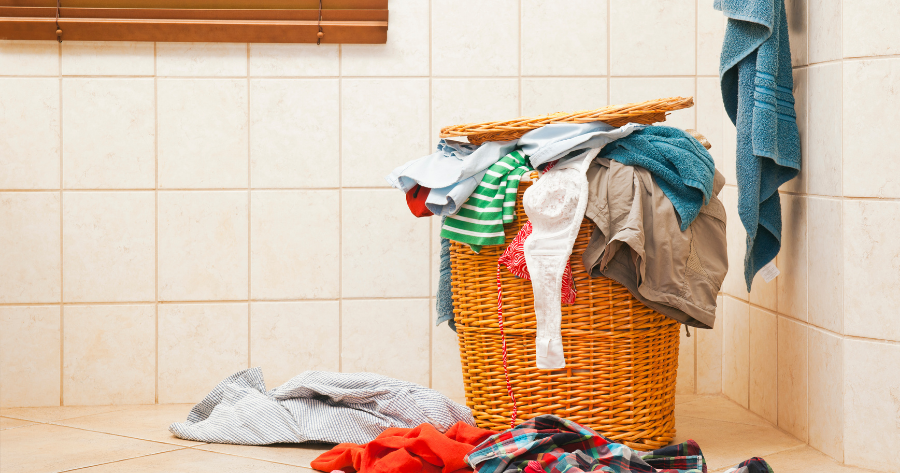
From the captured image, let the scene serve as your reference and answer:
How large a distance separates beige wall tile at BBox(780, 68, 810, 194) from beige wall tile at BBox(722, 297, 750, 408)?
15.1 inches

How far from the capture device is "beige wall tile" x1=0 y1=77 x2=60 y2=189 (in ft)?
6.02

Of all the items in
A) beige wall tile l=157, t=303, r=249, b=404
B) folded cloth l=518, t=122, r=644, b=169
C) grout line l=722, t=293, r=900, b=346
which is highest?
folded cloth l=518, t=122, r=644, b=169

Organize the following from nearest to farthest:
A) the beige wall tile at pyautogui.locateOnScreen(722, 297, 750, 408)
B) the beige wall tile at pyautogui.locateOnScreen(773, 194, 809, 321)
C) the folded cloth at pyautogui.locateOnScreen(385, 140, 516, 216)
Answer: the folded cloth at pyautogui.locateOnScreen(385, 140, 516, 216) < the beige wall tile at pyautogui.locateOnScreen(773, 194, 809, 321) < the beige wall tile at pyautogui.locateOnScreen(722, 297, 750, 408)

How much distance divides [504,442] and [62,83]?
4.73ft

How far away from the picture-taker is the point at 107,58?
6.07ft

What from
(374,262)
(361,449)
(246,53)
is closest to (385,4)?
(246,53)

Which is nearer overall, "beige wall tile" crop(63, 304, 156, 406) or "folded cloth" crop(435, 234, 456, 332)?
"folded cloth" crop(435, 234, 456, 332)

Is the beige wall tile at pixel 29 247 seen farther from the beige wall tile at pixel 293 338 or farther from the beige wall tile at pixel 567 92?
the beige wall tile at pixel 567 92

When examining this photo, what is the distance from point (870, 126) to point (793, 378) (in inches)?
21.8

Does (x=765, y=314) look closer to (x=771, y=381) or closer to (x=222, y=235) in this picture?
(x=771, y=381)

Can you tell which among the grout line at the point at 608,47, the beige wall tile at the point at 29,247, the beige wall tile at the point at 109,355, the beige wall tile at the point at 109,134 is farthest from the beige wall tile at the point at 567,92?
the beige wall tile at the point at 29,247

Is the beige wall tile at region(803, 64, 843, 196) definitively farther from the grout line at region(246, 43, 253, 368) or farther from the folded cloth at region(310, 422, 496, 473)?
the grout line at region(246, 43, 253, 368)

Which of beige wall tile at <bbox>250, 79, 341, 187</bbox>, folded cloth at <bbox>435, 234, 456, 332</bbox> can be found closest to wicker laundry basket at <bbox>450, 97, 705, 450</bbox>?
folded cloth at <bbox>435, 234, 456, 332</bbox>

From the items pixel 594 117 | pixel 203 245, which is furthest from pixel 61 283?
pixel 594 117
